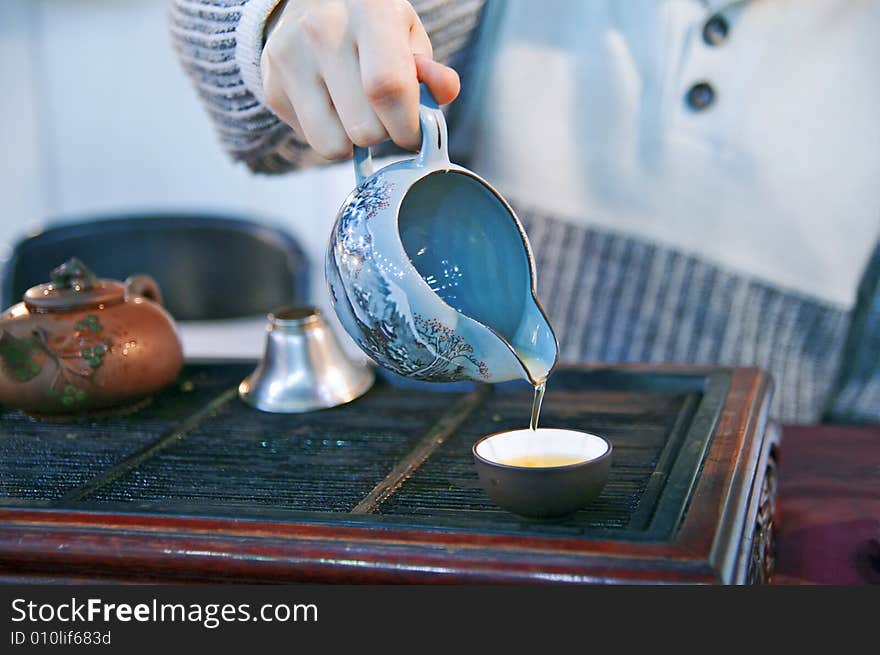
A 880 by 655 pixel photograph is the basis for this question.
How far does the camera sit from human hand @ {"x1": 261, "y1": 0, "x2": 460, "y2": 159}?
1013 mm

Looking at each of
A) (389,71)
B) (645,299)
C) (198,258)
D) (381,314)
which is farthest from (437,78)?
(198,258)

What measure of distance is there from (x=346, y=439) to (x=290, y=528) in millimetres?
309

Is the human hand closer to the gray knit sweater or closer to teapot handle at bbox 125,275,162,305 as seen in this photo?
the gray knit sweater

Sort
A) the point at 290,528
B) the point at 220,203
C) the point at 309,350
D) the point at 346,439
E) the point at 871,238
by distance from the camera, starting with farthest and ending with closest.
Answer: the point at 220,203, the point at 871,238, the point at 309,350, the point at 346,439, the point at 290,528

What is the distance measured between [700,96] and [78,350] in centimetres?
100

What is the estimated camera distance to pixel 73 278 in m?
1.33

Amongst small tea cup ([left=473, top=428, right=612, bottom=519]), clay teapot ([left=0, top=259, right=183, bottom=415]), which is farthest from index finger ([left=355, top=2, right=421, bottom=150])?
clay teapot ([left=0, top=259, right=183, bottom=415])

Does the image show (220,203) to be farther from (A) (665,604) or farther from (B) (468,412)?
(A) (665,604)

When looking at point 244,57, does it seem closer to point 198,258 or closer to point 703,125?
point 703,125

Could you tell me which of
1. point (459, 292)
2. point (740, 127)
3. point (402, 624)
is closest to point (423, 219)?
point (459, 292)

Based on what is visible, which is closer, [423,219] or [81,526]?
[81,526]

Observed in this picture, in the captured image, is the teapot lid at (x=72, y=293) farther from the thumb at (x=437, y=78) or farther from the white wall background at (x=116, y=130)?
the white wall background at (x=116, y=130)

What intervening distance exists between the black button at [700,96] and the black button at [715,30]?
0.07 meters

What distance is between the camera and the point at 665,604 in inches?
31.7
